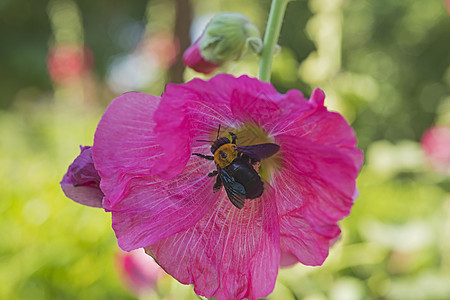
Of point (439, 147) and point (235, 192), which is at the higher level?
point (235, 192)

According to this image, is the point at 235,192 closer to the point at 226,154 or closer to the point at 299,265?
the point at 226,154

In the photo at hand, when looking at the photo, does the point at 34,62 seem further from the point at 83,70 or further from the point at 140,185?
the point at 140,185

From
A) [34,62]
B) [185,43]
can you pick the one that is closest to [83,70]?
[185,43]

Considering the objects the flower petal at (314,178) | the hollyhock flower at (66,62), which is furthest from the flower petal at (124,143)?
the hollyhock flower at (66,62)

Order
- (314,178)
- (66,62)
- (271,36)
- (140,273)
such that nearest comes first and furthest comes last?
(314,178)
(271,36)
(140,273)
(66,62)

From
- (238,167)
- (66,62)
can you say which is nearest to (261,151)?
(238,167)

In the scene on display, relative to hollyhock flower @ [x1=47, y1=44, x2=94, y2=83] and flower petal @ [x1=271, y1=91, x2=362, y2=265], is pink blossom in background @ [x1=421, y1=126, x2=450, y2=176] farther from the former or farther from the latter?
hollyhock flower @ [x1=47, y1=44, x2=94, y2=83]
